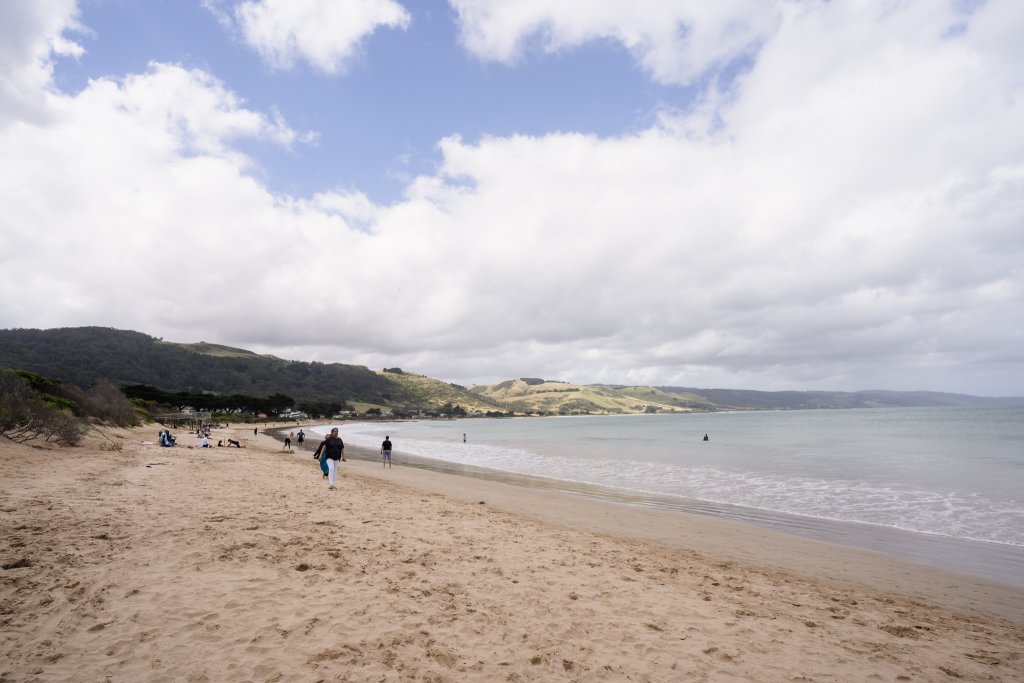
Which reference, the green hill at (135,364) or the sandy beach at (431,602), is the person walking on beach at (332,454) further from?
the green hill at (135,364)

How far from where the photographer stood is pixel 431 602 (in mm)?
6281

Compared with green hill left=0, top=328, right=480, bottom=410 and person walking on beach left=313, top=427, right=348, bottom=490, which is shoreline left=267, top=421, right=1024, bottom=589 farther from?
green hill left=0, top=328, right=480, bottom=410

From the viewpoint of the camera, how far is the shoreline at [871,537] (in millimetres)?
10438

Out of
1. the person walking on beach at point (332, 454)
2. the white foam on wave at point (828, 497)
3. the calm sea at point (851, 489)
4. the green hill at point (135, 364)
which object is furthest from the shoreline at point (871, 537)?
the green hill at point (135, 364)

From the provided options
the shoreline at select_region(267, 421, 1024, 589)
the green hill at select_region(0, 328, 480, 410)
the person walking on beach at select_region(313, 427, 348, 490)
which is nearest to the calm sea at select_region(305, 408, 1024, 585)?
the shoreline at select_region(267, 421, 1024, 589)

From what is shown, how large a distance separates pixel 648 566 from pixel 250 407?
126428 millimetres

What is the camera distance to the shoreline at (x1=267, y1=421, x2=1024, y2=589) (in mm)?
10438

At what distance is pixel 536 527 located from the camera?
11.8m

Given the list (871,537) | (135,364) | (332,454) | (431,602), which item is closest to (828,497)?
(871,537)

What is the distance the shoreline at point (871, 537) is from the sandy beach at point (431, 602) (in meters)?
0.87

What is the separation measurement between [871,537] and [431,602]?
1299cm

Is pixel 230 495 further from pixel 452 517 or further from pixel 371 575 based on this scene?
pixel 371 575

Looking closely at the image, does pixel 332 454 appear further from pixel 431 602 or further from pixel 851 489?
pixel 851 489

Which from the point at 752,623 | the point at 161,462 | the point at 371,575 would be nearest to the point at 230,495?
the point at 371,575
